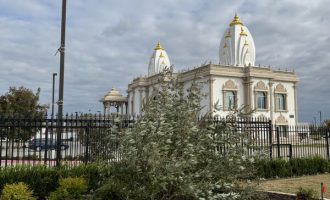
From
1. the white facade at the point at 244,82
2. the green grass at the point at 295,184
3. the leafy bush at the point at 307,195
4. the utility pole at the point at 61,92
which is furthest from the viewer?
the white facade at the point at 244,82

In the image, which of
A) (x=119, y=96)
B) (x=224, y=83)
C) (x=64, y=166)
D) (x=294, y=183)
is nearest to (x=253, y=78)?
(x=224, y=83)

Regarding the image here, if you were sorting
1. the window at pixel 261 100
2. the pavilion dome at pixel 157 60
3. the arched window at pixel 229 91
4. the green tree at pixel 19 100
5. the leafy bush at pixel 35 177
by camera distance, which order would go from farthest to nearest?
the pavilion dome at pixel 157 60 < the window at pixel 261 100 < the arched window at pixel 229 91 < the green tree at pixel 19 100 < the leafy bush at pixel 35 177

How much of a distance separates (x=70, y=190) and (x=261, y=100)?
47820 mm

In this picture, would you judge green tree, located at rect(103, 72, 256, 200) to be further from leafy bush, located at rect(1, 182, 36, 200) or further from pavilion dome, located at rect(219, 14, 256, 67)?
pavilion dome, located at rect(219, 14, 256, 67)

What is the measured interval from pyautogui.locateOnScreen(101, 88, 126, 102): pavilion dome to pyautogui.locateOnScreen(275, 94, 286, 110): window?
29.8m

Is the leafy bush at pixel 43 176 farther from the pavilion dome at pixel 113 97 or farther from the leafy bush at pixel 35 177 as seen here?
the pavilion dome at pixel 113 97

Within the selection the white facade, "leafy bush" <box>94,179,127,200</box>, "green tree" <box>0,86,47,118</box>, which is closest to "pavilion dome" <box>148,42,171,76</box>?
the white facade

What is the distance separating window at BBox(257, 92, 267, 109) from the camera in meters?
53.0

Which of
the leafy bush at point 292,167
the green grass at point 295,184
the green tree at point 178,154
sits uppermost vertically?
the green tree at point 178,154

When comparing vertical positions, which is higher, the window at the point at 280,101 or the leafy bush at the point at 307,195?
the window at the point at 280,101

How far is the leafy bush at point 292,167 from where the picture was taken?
14.1 m

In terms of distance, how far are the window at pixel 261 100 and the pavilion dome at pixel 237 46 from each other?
21.3 ft

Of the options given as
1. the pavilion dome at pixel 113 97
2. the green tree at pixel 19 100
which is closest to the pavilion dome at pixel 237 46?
the pavilion dome at pixel 113 97

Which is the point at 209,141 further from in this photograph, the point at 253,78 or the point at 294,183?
the point at 253,78
